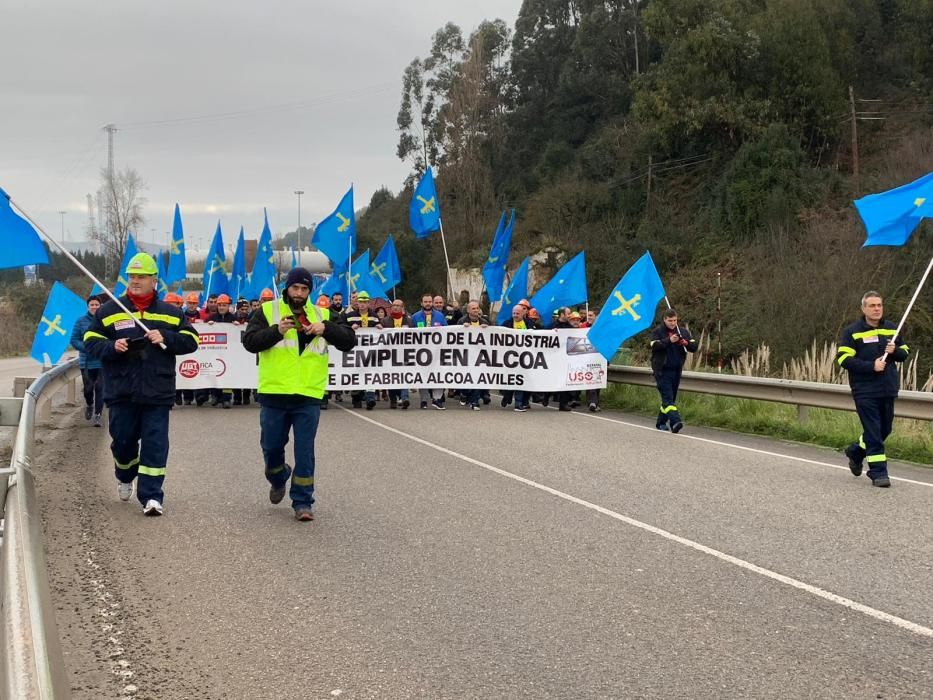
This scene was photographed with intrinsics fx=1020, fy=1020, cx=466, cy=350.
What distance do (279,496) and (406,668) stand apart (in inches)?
159

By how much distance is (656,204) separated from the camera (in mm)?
47125

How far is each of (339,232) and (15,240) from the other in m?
16.9

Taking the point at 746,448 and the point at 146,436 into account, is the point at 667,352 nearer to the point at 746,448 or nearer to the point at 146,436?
the point at 746,448

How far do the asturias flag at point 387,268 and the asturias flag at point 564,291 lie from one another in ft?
24.2

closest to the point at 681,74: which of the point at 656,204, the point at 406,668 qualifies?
the point at 656,204

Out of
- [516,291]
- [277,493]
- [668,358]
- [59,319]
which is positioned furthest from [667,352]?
[59,319]

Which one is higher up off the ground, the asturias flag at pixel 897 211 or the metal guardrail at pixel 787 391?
the asturias flag at pixel 897 211

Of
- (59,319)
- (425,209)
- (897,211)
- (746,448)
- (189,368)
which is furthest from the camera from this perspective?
(425,209)

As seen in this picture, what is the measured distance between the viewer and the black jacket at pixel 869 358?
10.2 m

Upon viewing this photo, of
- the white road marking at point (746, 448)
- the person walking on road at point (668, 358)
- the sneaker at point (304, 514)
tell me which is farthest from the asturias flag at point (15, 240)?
the person walking on road at point (668, 358)

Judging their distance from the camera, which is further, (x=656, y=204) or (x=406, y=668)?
(x=656, y=204)

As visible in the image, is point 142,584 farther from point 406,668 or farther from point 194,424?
point 194,424

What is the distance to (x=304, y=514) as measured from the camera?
809cm

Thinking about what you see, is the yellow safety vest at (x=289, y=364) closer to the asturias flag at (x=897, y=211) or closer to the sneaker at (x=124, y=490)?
the sneaker at (x=124, y=490)
